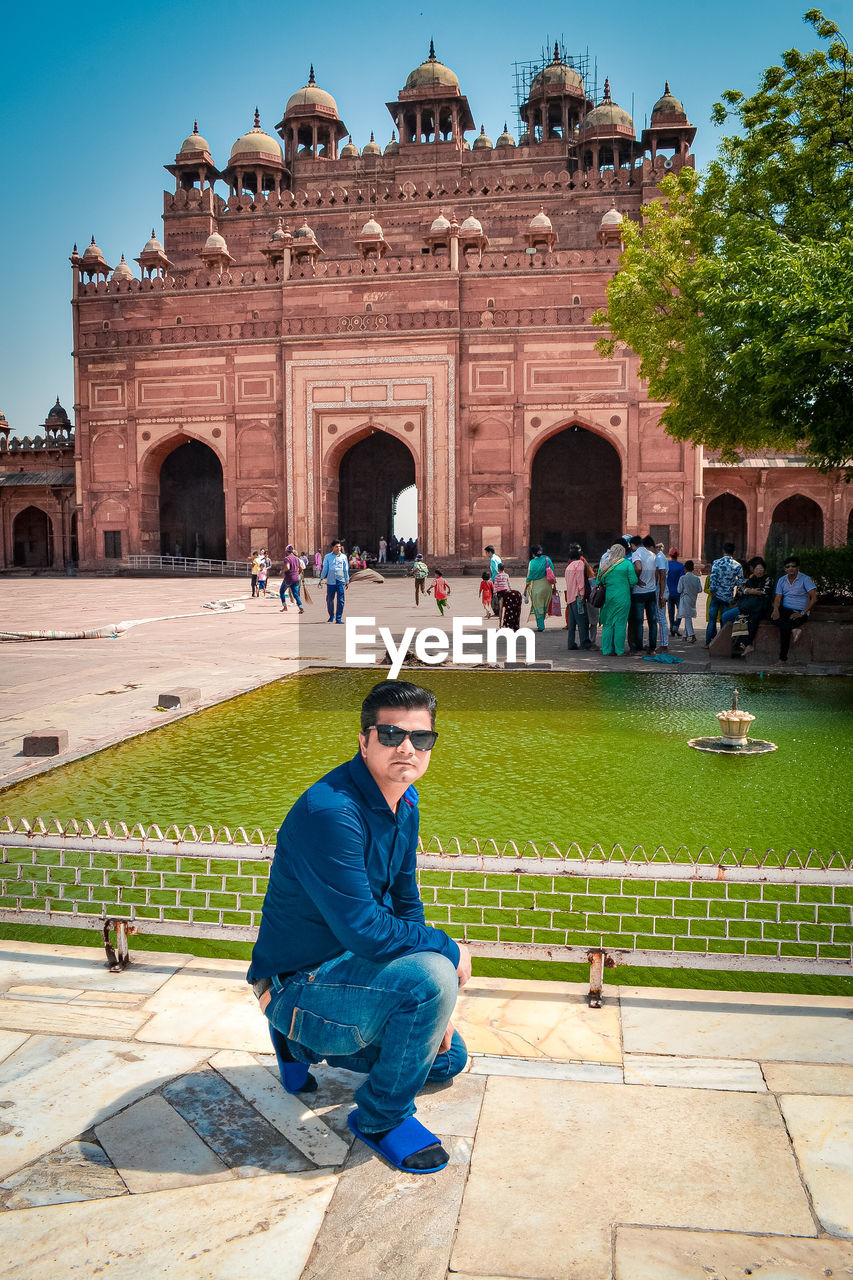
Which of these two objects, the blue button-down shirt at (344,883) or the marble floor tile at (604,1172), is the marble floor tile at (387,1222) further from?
the blue button-down shirt at (344,883)

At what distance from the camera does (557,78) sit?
35062 millimetres

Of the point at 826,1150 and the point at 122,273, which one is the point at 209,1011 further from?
the point at 122,273

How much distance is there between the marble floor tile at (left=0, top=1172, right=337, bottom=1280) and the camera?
182 cm

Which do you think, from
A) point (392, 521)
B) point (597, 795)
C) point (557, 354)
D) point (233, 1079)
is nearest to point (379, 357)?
point (557, 354)

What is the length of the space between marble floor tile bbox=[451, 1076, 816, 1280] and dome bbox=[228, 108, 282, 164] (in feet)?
121

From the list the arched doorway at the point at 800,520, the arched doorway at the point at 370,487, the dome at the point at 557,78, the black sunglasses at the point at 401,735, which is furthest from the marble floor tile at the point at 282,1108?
the dome at the point at 557,78

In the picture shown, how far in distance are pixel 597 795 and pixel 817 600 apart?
20.6 feet

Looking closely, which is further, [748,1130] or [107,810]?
[107,810]

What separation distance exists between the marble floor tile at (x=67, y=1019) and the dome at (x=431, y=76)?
1454 inches

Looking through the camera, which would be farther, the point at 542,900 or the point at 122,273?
the point at 122,273

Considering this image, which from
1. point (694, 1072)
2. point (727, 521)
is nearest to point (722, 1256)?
point (694, 1072)

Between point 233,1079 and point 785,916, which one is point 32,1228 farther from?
point 785,916

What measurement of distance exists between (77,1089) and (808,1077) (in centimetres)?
184

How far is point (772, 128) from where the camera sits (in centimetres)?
1110
